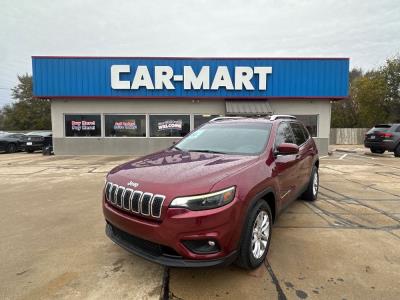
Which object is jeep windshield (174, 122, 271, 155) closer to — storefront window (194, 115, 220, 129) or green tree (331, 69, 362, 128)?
storefront window (194, 115, 220, 129)

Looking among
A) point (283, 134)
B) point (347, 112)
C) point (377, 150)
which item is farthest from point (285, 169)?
point (347, 112)

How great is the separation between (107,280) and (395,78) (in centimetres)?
4004

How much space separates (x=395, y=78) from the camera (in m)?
33.2

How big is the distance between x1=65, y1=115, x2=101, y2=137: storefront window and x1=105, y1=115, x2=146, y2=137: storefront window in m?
0.59

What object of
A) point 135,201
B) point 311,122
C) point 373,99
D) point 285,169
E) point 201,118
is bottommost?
point 135,201

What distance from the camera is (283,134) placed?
4395 mm

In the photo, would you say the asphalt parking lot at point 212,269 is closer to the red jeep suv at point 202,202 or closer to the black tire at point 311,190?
the black tire at point 311,190

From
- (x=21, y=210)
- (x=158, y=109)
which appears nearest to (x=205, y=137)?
(x=21, y=210)

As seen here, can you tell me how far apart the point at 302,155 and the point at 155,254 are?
3254 mm

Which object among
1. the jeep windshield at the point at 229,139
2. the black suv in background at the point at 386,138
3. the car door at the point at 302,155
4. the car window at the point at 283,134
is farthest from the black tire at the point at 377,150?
the jeep windshield at the point at 229,139

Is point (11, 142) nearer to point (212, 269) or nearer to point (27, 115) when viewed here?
point (212, 269)

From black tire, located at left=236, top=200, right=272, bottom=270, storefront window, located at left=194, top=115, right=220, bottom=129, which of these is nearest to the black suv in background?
storefront window, located at left=194, top=115, right=220, bottom=129

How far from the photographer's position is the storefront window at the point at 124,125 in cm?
1631

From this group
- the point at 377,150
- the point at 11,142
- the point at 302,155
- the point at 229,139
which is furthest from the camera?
the point at 11,142
